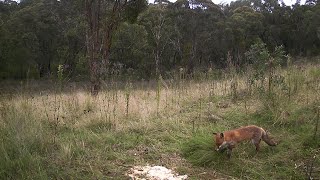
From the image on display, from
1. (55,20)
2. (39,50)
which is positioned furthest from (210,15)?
(39,50)

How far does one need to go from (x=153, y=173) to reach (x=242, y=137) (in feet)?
3.86

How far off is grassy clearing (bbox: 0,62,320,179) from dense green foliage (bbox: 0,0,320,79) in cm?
1609

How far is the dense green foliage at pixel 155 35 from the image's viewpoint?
24.1m

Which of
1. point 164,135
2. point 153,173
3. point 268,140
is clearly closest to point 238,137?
point 268,140

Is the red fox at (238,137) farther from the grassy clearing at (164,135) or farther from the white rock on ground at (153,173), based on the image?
the white rock on ground at (153,173)

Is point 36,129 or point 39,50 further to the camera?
point 39,50

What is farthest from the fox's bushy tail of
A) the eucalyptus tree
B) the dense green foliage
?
the dense green foliage

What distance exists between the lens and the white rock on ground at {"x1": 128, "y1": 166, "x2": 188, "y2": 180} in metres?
3.79

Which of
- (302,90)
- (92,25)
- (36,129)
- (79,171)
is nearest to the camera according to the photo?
(79,171)

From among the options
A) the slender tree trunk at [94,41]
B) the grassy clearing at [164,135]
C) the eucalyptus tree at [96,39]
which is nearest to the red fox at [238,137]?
the grassy clearing at [164,135]

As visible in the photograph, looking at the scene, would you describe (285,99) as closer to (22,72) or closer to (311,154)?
(311,154)

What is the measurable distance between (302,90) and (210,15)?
2020 centimetres

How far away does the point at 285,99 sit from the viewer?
5.76m

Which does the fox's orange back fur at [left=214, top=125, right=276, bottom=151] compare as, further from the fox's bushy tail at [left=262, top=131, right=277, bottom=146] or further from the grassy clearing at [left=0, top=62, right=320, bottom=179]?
the grassy clearing at [left=0, top=62, right=320, bottom=179]
